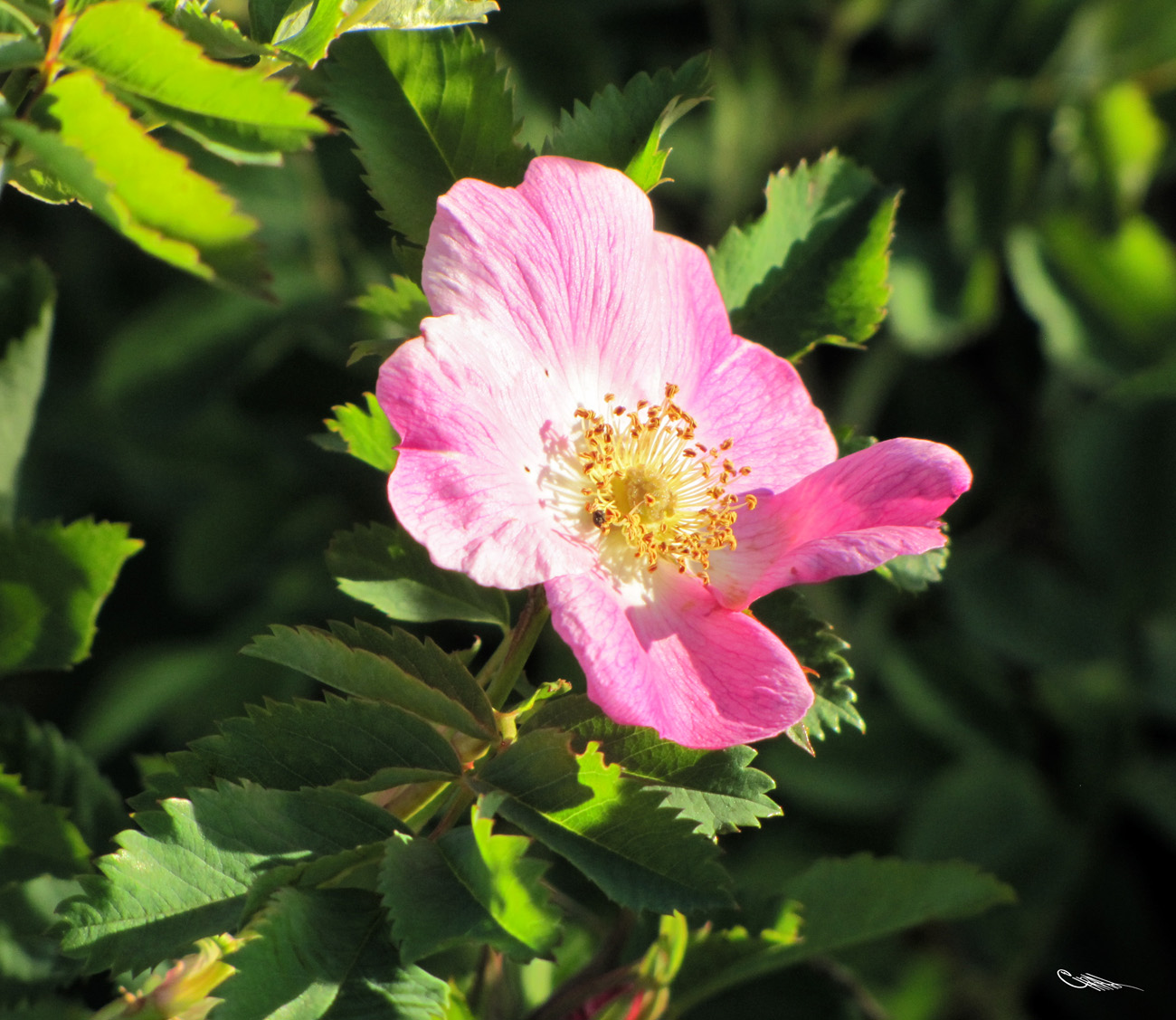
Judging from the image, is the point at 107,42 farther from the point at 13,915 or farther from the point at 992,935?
the point at 992,935

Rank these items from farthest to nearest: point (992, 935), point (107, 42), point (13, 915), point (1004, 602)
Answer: point (1004, 602) → point (992, 935) → point (13, 915) → point (107, 42)

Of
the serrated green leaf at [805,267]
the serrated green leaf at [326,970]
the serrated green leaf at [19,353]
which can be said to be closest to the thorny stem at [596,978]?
the serrated green leaf at [326,970]

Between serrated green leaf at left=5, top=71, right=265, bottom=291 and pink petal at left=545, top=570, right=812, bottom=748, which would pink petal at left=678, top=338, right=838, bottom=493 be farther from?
serrated green leaf at left=5, top=71, right=265, bottom=291

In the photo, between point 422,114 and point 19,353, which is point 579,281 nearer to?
point 422,114

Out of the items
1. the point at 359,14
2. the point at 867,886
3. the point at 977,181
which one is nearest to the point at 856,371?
the point at 977,181

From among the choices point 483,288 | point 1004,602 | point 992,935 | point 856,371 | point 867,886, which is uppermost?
point 483,288
